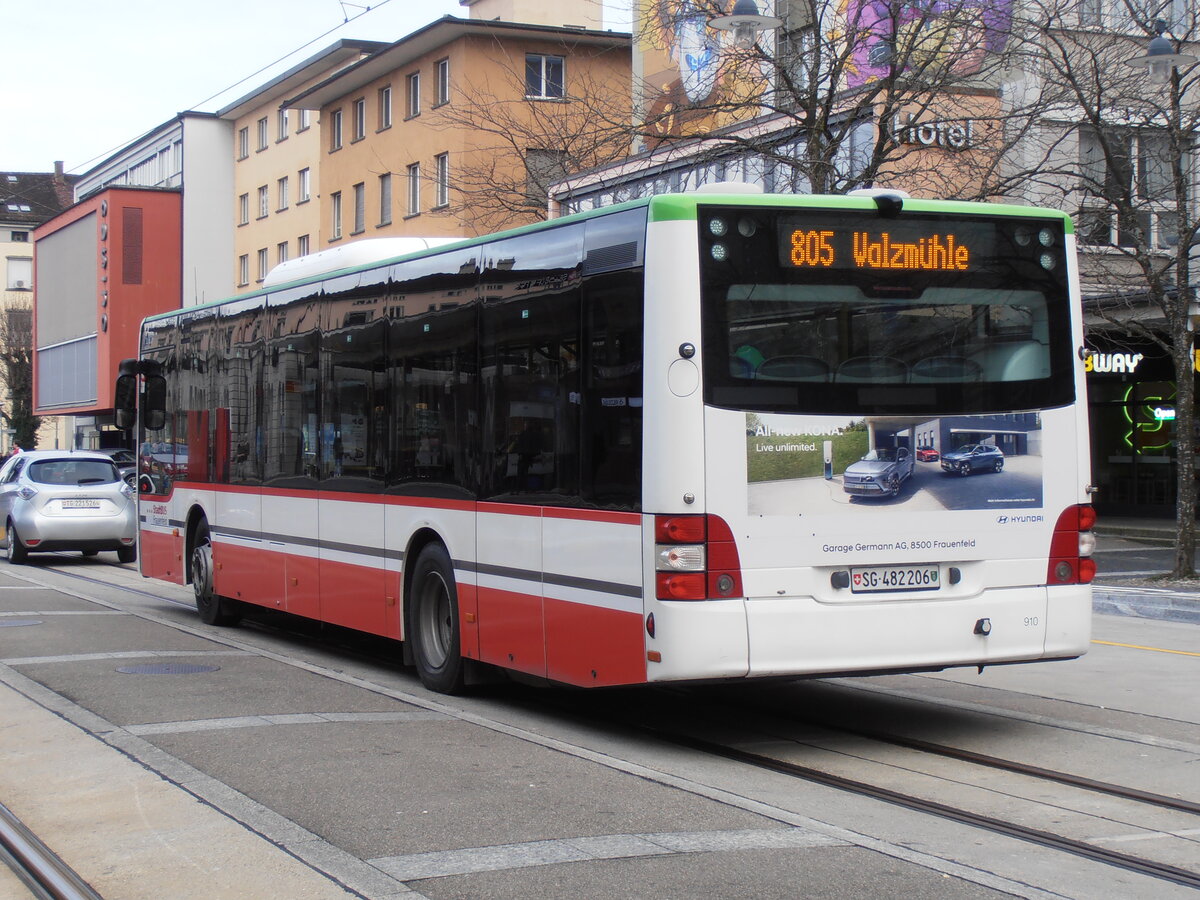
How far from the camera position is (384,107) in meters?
49.1

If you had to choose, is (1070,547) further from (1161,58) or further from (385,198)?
(385,198)

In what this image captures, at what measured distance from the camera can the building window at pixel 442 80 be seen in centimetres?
4509

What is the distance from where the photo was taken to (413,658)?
10.4 m

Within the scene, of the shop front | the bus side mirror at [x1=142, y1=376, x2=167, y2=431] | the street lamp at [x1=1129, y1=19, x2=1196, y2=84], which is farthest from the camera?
the shop front

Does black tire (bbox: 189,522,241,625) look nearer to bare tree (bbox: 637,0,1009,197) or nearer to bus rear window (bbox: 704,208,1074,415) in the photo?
bare tree (bbox: 637,0,1009,197)

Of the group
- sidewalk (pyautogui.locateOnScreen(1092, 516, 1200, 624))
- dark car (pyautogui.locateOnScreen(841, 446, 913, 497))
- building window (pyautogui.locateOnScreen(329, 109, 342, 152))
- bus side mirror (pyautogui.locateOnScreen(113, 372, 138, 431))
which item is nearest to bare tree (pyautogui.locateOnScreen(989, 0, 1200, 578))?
sidewalk (pyautogui.locateOnScreen(1092, 516, 1200, 624))

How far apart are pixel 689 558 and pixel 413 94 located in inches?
1642

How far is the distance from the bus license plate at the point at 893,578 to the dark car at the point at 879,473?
14.9 inches

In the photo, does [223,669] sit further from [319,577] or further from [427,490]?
[427,490]

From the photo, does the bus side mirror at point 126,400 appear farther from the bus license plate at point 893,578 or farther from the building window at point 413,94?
the building window at point 413,94

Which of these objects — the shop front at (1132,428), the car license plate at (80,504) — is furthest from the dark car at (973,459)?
the shop front at (1132,428)

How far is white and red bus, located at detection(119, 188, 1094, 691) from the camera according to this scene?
24.7 feet

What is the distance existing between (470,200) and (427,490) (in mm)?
13792

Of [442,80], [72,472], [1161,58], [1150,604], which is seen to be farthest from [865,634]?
[442,80]
